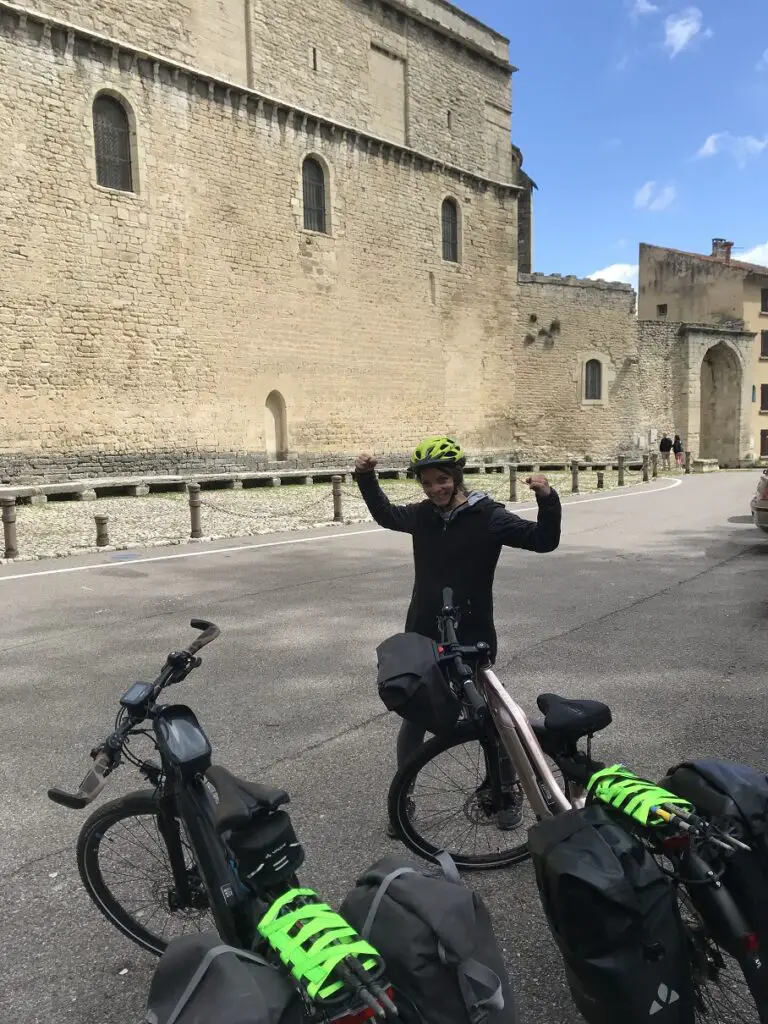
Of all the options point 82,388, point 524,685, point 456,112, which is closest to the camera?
point 524,685

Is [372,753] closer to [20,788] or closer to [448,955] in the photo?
[20,788]

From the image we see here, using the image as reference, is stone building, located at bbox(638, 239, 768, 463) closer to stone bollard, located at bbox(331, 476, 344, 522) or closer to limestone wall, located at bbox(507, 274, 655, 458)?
limestone wall, located at bbox(507, 274, 655, 458)

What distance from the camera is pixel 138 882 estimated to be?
8.40ft

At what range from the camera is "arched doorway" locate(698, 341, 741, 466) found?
38.0 meters

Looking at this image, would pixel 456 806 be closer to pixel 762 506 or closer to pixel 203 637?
pixel 203 637

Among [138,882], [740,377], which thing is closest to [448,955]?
[138,882]

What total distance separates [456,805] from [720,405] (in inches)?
1576

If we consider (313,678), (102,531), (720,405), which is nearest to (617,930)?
(313,678)

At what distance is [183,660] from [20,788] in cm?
197

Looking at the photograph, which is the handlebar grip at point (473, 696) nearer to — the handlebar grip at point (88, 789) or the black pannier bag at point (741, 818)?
the black pannier bag at point (741, 818)

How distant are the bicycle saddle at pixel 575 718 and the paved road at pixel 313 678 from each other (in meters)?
0.69

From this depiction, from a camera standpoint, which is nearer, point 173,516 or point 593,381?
point 173,516

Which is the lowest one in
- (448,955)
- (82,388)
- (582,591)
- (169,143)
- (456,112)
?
(582,591)

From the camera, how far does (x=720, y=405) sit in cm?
3891
